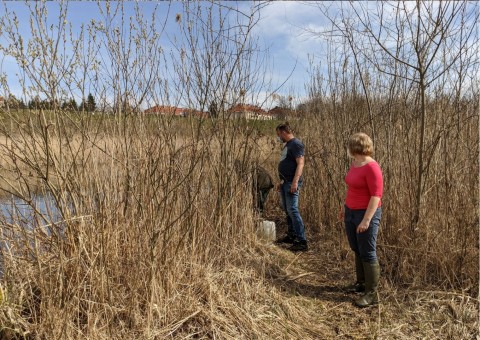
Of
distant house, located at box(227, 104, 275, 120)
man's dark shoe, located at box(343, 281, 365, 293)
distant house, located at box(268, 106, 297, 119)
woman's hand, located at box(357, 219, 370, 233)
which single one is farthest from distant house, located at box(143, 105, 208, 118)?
distant house, located at box(268, 106, 297, 119)

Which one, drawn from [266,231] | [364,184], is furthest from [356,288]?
[266,231]

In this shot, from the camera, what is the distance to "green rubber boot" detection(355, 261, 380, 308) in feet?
8.63

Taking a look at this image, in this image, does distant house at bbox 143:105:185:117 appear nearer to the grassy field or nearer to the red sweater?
the grassy field

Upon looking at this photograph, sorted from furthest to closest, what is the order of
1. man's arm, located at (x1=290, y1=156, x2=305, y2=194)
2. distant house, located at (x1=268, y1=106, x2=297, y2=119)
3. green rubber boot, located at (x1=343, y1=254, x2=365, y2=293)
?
distant house, located at (x1=268, y1=106, x2=297, y2=119), man's arm, located at (x1=290, y1=156, x2=305, y2=194), green rubber boot, located at (x1=343, y1=254, x2=365, y2=293)

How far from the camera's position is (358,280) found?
2.92 meters

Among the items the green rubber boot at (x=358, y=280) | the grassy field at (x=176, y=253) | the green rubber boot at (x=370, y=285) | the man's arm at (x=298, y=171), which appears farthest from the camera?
the man's arm at (x=298, y=171)

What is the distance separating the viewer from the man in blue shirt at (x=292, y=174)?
3.84 m

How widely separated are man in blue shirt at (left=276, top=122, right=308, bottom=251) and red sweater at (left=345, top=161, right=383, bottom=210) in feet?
3.95

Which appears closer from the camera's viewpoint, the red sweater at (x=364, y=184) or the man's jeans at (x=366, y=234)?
the red sweater at (x=364, y=184)

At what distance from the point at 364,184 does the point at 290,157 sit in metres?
1.49

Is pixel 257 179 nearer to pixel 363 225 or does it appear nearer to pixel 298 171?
pixel 298 171

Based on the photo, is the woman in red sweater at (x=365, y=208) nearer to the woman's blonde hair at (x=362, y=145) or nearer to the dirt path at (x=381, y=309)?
the woman's blonde hair at (x=362, y=145)

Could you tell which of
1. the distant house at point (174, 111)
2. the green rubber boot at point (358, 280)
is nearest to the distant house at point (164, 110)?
the distant house at point (174, 111)

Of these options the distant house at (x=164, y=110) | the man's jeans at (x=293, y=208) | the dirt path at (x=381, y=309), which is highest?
the distant house at (x=164, y=110)
